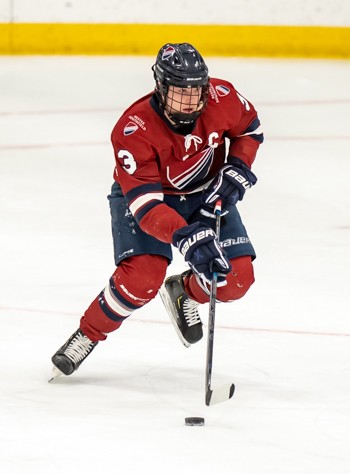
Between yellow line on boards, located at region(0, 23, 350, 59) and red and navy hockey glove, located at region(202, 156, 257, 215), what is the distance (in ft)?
19.4

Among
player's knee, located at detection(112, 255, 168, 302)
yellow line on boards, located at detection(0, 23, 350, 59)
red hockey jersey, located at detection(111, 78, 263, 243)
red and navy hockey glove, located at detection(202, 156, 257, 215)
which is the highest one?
red hockey jersey, located at detection(111, 78, 263, 243)

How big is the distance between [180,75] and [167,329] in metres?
1.05

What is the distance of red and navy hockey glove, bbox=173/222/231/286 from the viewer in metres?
3.27

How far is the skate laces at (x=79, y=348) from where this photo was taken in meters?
3.60

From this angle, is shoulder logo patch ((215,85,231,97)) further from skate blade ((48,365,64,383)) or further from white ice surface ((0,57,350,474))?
skate blade ((48,365,64,383))

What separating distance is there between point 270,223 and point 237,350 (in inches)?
66.9

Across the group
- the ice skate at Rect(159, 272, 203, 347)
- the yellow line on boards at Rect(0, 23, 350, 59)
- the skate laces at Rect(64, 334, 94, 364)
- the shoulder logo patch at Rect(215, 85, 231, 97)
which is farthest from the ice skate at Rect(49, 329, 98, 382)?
the yellow line on boards at Rect(0, 23, 350, 59)

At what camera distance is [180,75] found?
343cm

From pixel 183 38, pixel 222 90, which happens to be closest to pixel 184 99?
pixel 222 90

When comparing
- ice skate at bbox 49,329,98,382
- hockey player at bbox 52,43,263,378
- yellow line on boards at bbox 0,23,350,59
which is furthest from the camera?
yellow line on boards at bbox 0,23,350,59

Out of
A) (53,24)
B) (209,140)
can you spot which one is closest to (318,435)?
(209,140)

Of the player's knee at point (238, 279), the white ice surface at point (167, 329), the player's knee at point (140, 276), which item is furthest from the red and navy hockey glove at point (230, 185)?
the white ice surface at point (167, 329)

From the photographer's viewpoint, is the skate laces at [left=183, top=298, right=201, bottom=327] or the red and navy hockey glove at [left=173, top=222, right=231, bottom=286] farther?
the skate laces at [left=183, top=298, right=201, bottom=327]

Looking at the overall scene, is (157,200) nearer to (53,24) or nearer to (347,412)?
(347,412)
